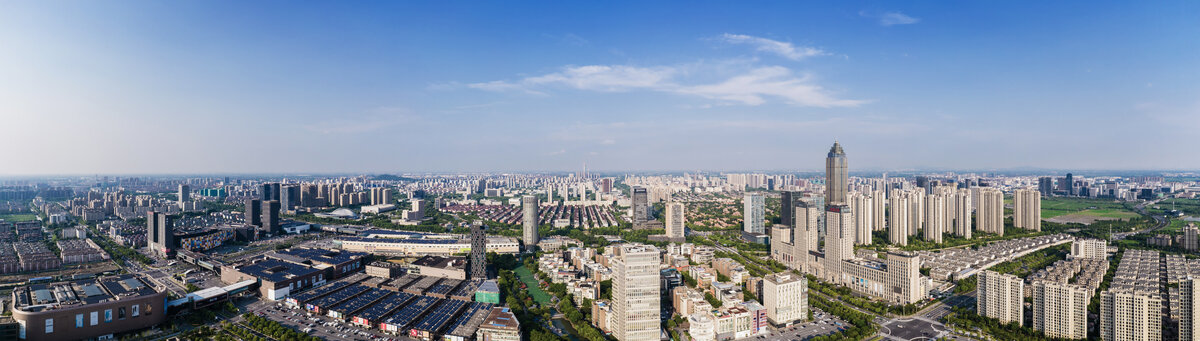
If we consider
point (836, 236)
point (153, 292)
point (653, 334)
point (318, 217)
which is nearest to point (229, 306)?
point (153, 292)

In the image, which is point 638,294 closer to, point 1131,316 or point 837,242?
point 837,242

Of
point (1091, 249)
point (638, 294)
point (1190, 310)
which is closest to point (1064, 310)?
point (1190, 310)

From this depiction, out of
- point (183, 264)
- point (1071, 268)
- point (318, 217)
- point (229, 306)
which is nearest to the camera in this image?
point (229, 306)

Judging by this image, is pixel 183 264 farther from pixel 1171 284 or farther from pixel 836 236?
pixel 1171 284

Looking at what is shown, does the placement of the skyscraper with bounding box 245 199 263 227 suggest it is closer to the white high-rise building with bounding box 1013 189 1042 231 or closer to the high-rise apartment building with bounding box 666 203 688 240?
the high-rise apartment building with bounding box 666 203 688 240

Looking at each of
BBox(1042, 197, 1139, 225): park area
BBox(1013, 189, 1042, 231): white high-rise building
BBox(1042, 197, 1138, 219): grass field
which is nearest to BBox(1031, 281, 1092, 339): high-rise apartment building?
BBox(1013, 189, 1042, 231): white high-rise building

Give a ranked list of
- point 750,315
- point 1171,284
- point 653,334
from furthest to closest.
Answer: point 1171,284 < point 750,315 < point 653,334

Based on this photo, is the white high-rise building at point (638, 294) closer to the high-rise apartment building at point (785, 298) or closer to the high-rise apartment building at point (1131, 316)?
the high-rise apartment building at point (785, 298)
